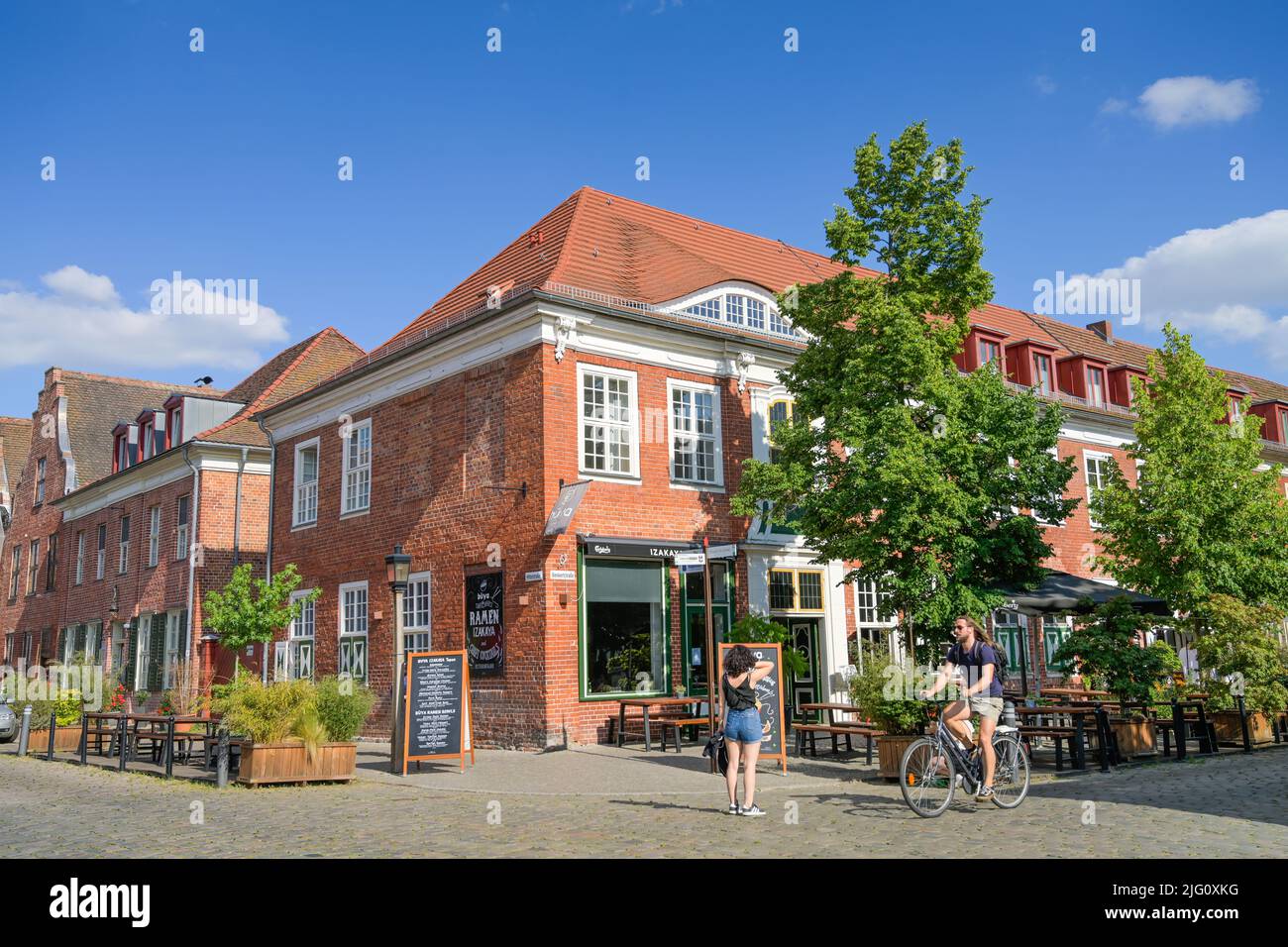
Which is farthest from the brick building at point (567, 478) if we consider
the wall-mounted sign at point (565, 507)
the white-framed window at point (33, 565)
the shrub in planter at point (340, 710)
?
the white-framed window at point (33, 565)

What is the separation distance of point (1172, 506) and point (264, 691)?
16787mm

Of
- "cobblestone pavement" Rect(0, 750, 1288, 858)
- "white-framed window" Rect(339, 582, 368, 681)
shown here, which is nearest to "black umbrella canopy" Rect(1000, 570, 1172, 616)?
"cobblestone pavement" Rect(0, 750, 1288, 858)

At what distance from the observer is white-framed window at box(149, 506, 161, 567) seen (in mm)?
31000

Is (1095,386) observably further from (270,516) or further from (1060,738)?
(270,516)

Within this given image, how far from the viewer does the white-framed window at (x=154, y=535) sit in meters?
31.0

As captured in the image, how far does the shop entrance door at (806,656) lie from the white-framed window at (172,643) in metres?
16.6

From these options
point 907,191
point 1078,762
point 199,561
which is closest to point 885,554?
point 1078,762

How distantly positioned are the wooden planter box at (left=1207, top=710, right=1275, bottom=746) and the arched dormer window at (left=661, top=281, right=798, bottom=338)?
10081 millimetres

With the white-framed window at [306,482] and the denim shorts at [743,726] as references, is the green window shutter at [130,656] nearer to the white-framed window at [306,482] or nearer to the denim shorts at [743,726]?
the white-framed window at [306,482]

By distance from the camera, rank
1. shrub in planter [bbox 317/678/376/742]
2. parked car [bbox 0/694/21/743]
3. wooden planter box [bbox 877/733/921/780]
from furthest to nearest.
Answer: parked car [bbox 0/694/21/743], shrub in planter [bbox 317/678/376/742], wooden planter box [bbox 877/733/921/780]

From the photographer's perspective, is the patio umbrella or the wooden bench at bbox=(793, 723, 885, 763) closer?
the wooden bench at bbox=(793, 723, 885, 763)

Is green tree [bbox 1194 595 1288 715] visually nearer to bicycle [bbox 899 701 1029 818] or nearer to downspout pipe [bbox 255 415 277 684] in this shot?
bicycle [bbox 899 701 1029 818]
